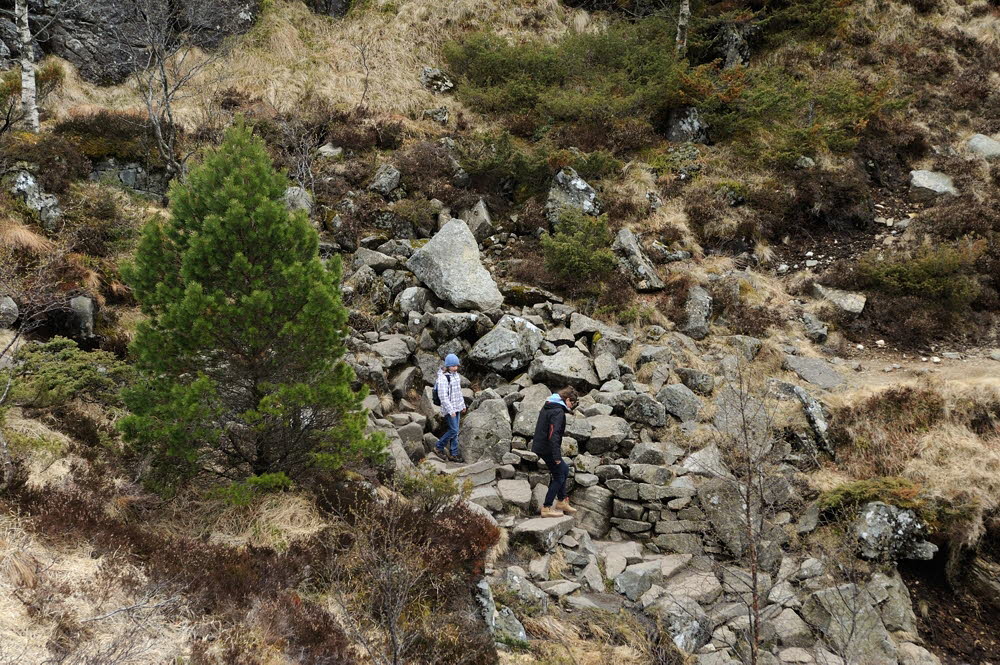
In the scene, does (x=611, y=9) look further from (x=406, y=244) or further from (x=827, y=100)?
(x=406, y=244)

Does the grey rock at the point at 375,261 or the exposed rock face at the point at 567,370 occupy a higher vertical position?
the grey rock at the point at 375,261

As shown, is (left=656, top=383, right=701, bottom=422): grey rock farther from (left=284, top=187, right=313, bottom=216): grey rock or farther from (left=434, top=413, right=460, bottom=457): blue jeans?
(left=284, top=187, right=313, bottom=216): grey rock

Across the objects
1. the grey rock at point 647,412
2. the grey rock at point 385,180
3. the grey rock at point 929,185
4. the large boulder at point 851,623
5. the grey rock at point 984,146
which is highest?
the grey rock at point 984,146

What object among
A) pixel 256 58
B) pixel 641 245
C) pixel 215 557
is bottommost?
pixel 641 245

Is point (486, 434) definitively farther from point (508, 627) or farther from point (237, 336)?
point (237, 336)

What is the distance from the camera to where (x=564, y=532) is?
836 centimetres

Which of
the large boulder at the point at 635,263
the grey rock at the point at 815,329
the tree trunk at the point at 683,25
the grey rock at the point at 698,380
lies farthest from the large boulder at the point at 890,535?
the tree trunk at the point at 683,25

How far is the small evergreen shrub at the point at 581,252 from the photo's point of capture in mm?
13508

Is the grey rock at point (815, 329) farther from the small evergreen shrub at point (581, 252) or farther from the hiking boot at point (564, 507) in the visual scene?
Answer: the hiking boot at point (564, 507)

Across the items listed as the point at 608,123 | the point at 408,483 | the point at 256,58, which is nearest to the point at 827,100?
the point at 608,123

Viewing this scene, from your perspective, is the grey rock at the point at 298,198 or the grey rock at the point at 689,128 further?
the grey rock at the point at 689,128

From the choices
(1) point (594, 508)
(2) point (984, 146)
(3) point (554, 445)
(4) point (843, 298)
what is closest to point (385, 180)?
(3) point (554, 445)

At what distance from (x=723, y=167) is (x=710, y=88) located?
3.06 metres

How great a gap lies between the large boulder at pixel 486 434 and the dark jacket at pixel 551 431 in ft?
4.32
